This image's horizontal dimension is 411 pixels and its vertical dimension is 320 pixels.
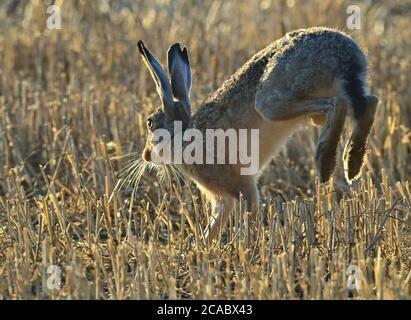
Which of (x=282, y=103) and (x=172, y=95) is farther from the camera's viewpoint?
(x=172, y=95)

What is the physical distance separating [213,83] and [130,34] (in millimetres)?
1835

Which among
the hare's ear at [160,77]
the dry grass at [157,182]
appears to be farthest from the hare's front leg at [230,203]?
the hare's ear at [160,77]

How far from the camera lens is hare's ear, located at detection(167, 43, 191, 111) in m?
6.78

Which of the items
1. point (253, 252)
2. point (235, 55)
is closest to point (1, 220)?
point (253, 252)

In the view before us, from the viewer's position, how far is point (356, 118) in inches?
214

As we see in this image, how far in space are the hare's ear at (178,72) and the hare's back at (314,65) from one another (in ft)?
3.66

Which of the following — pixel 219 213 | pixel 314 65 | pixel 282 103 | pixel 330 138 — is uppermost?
pixel 314 65

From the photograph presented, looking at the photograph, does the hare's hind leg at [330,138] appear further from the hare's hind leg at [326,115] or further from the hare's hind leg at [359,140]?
the hare's hind leg at [359,140]

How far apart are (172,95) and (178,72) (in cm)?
16

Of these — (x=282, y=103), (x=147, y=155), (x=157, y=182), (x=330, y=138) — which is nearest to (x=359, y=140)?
(x=330, y=138)

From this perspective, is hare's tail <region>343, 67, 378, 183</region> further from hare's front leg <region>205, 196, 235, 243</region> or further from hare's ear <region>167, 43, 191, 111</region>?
hare's ear <region>167, 43, 191, 111</region>

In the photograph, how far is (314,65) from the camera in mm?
5586

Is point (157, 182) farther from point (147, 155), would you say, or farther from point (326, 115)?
point (326, 115)

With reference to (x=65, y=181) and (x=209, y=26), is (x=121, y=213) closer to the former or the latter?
(x=65, y=181)
